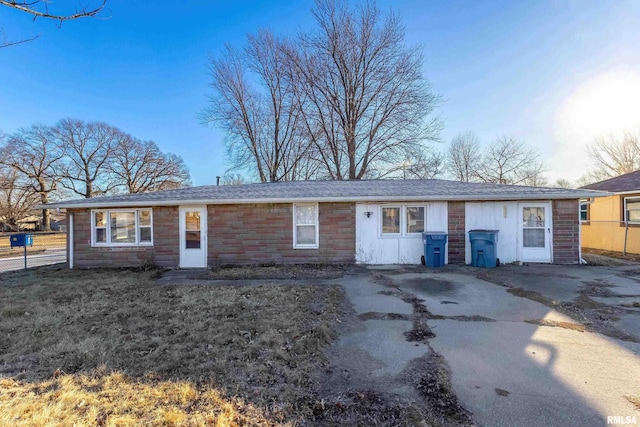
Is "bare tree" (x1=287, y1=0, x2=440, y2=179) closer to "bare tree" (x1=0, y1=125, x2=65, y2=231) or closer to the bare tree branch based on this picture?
the bare tree branch

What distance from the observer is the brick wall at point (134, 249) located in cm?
995

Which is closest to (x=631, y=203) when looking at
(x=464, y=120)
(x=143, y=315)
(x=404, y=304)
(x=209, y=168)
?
(x=464, y=120)

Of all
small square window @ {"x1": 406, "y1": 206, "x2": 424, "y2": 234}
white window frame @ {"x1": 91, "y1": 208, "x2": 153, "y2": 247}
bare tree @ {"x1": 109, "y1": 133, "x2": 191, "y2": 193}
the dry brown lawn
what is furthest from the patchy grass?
bare tree @ {"x1": 109, "y1": 133, "x2": 191, "y2": 193}

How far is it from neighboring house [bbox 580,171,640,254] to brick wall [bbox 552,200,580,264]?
96.9 inches

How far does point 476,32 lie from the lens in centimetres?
1187

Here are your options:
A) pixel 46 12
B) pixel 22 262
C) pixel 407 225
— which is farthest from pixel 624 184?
pixel 22 262

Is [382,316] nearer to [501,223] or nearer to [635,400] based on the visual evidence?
[635,400]

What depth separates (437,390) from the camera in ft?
9.20

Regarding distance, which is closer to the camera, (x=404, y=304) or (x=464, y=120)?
(x=404, y=304)

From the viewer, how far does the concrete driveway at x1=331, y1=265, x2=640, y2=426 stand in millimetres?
2621

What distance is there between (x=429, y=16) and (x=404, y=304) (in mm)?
12497

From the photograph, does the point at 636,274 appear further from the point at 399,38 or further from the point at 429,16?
the point at 399,38

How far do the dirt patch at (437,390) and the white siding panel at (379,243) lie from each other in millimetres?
6125

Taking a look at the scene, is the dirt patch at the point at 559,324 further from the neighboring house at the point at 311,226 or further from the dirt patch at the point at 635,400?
the neighboring house at the point at 311,226
